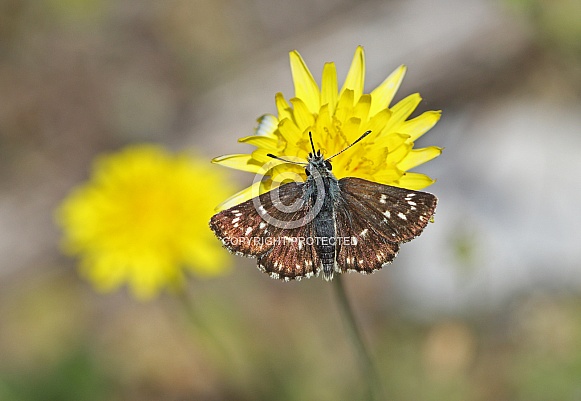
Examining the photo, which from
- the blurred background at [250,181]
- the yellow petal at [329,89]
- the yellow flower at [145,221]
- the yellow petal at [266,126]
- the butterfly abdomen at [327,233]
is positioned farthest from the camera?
the blurred background at [250,181]

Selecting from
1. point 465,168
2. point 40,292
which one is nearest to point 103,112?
point 40,292

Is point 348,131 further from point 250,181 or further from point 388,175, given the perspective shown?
point 250,181

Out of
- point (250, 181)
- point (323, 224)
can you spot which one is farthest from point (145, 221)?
point (323, 224)

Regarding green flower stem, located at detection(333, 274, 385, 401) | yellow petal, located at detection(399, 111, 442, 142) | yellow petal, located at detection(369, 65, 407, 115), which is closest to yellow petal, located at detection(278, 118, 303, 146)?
yellow petal, located at detection(369, 65, 407, 115)

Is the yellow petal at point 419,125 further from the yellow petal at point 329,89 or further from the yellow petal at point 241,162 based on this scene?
the yellow petal at point 241,162

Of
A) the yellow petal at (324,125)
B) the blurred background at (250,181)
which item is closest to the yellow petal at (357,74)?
the yellow petal at (324,125)

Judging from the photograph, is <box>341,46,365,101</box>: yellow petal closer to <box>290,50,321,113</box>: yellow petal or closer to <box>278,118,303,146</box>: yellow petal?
<box>290,50,321,113</box>: yellow petal
